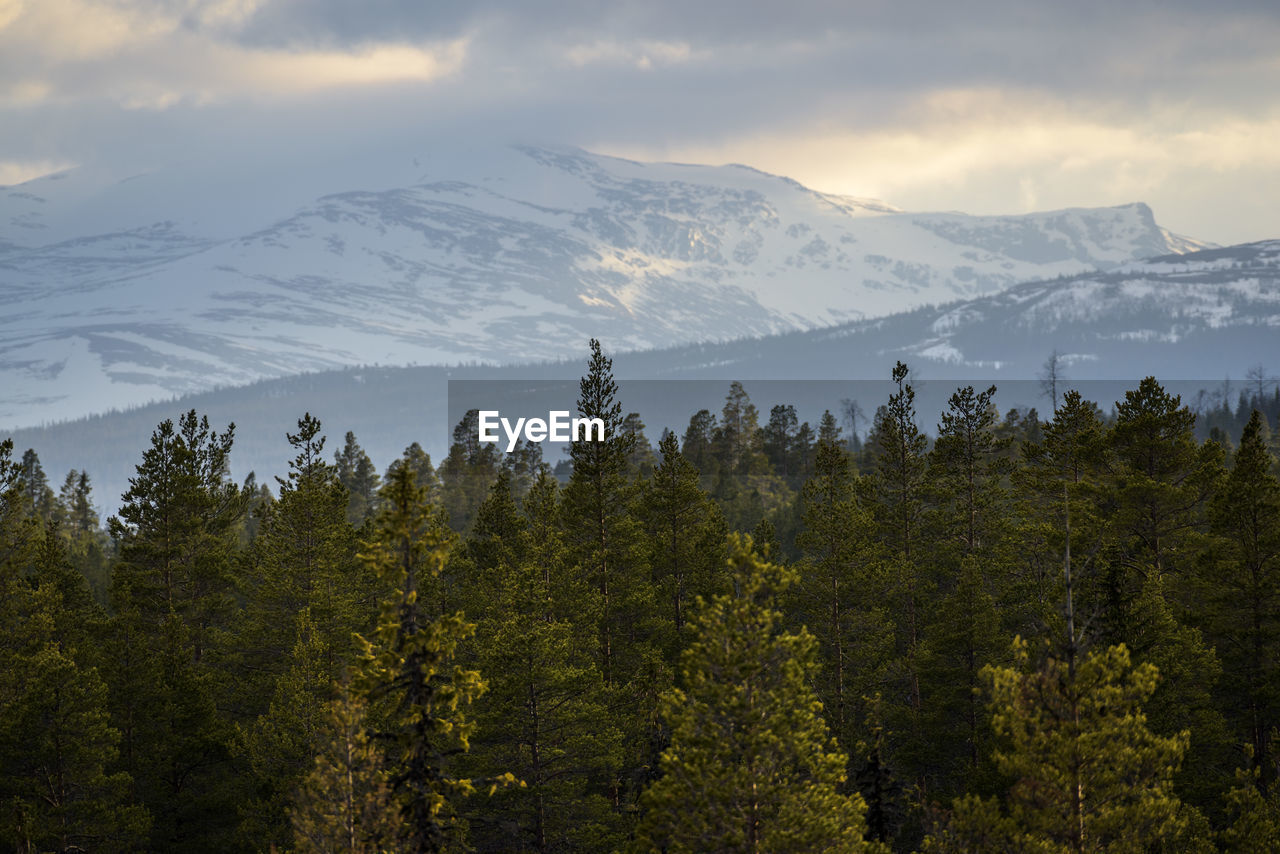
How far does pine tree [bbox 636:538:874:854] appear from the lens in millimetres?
25125

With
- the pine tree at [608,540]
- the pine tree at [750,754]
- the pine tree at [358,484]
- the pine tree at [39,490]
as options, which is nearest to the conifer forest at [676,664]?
the pine tree at [750,754]

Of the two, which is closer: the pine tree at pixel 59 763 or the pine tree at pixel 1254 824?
the pine tree at pixel 1254 824

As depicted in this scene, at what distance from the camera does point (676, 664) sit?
47.2 metres

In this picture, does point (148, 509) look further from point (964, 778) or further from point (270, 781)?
point (964, 778)

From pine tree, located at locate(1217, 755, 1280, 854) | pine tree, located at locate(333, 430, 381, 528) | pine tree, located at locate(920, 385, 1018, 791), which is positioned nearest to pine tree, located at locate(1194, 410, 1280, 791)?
pine tree, located at locate(920, 385, 1018, 791)

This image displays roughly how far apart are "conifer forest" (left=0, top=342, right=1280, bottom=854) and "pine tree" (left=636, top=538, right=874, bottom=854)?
7cm

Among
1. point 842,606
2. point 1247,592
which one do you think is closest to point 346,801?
point 842,606

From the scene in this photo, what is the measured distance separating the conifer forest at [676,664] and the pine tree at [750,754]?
0.23ft

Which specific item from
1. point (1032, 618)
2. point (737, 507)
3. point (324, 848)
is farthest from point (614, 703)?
point (737, 507)

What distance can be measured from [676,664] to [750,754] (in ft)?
72.4

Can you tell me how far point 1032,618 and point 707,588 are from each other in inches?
510

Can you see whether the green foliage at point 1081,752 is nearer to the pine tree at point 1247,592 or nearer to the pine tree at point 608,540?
the pine tree at point 1247,592

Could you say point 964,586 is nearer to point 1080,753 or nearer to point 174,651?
point 1080,753

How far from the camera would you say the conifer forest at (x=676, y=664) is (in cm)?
2545
